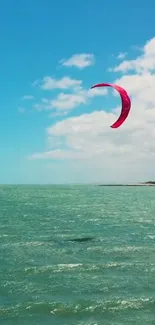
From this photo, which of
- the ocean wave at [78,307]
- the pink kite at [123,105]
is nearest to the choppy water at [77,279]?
the ocean wave at [78,307]

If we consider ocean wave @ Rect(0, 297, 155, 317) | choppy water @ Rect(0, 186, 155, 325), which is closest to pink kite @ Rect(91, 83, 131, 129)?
choppy water @ Rect(0, 186, 155, 325)

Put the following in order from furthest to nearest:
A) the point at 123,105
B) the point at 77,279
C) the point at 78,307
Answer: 1. the point at 123,105
2. the point at 77,279
3. the point at 78,307

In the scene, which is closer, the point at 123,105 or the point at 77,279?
the point at 77,279

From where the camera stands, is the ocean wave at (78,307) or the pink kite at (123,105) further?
the pink kite at (123,105)

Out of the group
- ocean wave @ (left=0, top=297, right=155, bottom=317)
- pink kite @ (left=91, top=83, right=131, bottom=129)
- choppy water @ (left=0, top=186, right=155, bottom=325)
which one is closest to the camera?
choppy water @ (left=0, top=186, right=155, bottom=325)

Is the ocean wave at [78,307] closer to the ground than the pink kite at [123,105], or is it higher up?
closer to the ground

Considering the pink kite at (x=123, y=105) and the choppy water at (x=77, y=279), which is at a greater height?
the pink kite at (x=123, y=105)

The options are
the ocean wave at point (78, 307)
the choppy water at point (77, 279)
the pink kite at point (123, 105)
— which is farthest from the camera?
the pink kite at point (123, 105)

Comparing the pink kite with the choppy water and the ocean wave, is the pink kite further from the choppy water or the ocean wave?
the ocean wave

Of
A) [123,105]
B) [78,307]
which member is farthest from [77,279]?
[123,105]

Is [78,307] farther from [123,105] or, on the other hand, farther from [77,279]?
[123,105]

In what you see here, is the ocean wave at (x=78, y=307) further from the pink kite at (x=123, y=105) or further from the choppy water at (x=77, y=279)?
the pink kite at (x=123, y=105)

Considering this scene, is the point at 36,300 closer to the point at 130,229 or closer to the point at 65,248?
the point at 65,248

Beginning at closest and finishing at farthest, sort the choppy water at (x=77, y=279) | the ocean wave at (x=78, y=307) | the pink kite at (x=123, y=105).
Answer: the choppy water at (x=77, y=279) < the ocean wave at (x=78, y=307) < the pink kite at (x=123, y=105)
